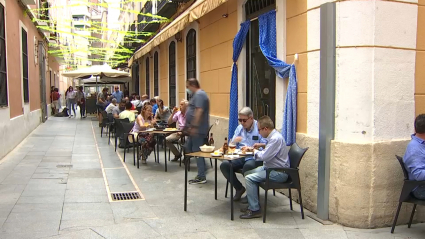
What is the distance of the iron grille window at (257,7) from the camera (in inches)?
251

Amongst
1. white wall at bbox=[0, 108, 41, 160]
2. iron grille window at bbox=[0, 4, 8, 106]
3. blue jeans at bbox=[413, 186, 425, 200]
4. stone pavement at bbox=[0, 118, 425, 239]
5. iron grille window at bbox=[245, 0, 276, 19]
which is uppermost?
iron grille window at bbox=[245, 0, 276, 19]

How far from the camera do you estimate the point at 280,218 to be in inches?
186

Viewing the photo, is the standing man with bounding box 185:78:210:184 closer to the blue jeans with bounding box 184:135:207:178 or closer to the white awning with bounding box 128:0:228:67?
the blue jeans with bounding box 184:135:207:178

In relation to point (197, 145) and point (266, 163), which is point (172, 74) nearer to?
point (197, 145)

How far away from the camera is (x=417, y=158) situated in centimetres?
404

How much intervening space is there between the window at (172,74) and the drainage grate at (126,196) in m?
8.05

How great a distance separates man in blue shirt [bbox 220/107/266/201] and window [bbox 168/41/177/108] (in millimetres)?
8328

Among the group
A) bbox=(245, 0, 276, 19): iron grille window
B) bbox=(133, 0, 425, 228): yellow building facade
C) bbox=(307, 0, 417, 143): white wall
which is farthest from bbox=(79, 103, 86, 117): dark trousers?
bbox=(307, 0, 417, 143): white wall

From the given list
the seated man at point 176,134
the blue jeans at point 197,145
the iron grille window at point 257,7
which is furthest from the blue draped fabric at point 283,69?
the seated man at point 176,134

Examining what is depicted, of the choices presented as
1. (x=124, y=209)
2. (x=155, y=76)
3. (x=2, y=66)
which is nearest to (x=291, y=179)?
(x=124, y=209)

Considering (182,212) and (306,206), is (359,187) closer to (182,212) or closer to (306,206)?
(306,206)

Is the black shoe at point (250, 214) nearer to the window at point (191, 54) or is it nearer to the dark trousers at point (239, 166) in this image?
the dark trousers at point (239, 166)

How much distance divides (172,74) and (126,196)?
28.5 feet

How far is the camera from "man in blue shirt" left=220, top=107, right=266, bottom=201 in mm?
5258
